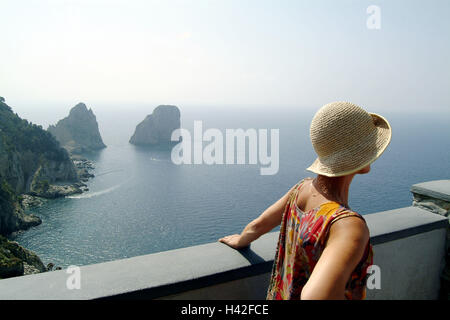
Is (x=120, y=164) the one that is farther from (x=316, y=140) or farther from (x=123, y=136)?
(x=316, y=140)

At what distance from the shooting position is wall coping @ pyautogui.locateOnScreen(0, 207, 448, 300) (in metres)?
1.25

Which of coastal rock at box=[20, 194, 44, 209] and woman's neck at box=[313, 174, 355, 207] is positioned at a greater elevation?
woman's neck at box=[313, 174, 355, 207]

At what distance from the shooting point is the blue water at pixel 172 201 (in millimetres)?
37322

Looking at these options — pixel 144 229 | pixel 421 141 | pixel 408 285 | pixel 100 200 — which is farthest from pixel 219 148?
pixel 408 285

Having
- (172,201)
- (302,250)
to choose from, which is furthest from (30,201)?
(302,250)

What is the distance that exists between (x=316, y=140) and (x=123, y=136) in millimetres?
117371

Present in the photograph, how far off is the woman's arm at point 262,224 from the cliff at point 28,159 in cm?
4610

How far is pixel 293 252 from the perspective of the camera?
1092mm

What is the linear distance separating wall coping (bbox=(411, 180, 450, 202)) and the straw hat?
1.68m

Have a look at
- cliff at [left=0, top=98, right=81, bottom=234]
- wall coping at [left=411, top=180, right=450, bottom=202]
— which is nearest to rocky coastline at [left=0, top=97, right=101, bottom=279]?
cliff at [left=0, top=98, right=81, bottom=234]

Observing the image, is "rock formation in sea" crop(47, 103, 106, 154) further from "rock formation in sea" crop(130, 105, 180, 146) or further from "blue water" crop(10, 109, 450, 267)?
"blue water" crop(10, 109, 450, 267)

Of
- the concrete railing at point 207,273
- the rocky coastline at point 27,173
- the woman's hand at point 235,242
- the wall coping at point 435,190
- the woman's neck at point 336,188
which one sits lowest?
the rocky coastline at point 27,173

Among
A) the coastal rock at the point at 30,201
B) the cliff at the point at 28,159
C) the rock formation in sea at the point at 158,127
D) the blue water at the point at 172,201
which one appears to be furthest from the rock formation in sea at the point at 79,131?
the coastal rock at the point at 30,201

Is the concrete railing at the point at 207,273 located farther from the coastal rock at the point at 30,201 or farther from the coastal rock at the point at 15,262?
the coastal rock at the point at 30,201
